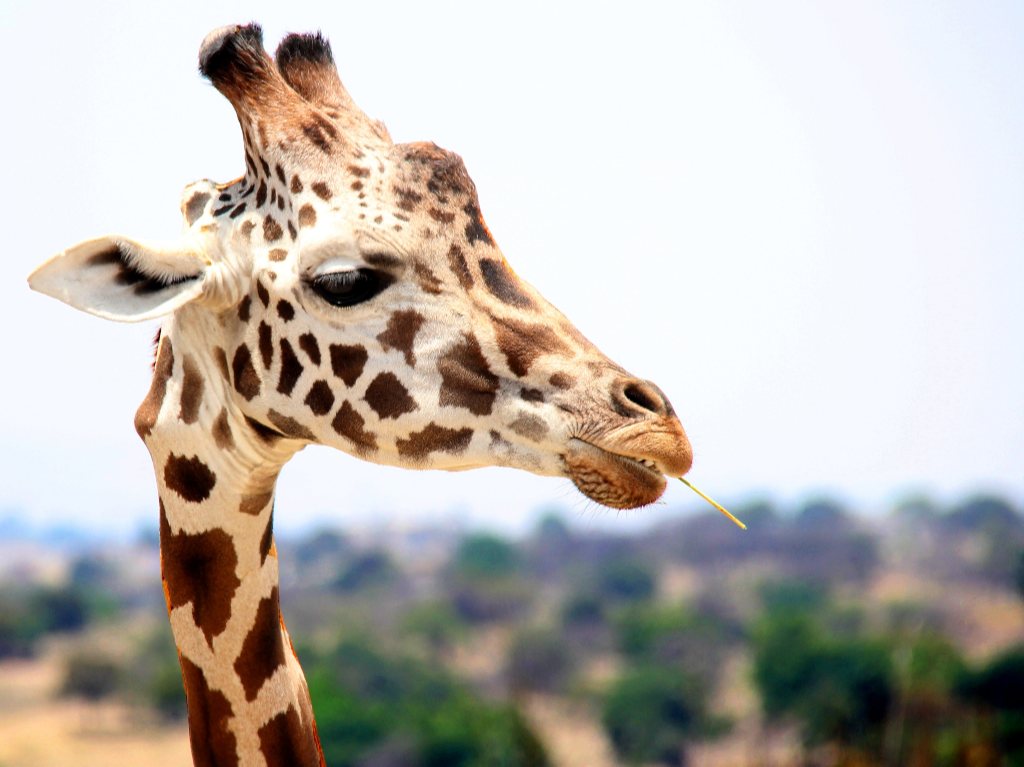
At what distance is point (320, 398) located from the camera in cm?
450

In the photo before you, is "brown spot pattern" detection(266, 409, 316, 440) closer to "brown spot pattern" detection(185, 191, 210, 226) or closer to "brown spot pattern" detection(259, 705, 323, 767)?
"brown spot pattern" detection(185, 191, 210, 226)

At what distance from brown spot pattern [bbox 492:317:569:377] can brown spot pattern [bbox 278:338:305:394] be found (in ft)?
2.44

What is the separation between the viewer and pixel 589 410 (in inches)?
164

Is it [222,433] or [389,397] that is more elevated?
[389,397]

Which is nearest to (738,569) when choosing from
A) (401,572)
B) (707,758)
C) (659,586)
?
(659,586)

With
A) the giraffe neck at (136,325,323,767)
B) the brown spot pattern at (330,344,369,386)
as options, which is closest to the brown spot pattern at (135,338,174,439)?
the giraffe neck at (136,325,323,767)

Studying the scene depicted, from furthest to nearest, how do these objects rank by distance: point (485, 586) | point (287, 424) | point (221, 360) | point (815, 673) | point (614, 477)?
point (485, 586)
point (815, 673)
point (221, 360)
point (287, 424)
point (614, 477)

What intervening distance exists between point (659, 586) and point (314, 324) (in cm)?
12262

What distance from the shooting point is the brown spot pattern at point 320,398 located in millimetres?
4488

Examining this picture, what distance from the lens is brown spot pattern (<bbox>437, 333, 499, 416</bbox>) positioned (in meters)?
4.34

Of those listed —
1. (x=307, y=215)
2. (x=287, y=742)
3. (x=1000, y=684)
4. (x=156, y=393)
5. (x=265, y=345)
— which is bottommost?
(x=1000, y=684)

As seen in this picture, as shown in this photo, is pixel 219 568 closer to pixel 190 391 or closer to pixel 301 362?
pixel 190 391

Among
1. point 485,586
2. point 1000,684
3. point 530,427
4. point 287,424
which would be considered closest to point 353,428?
point 287,424

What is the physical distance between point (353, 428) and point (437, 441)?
1.06ft
